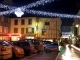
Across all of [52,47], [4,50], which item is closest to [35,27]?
[52,47]

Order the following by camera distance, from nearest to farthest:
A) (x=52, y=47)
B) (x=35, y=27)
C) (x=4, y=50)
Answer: (x=4, y=50) < (x=52, y=47) < (x=35, y=27)

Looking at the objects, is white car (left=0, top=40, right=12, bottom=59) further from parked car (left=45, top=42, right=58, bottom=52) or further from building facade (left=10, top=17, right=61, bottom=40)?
building facade (left=10, top=17, right=61, bottom=40)

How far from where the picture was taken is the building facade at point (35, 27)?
222 ft

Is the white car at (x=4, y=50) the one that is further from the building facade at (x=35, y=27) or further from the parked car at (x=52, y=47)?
the building facade at (x=35, y=27)

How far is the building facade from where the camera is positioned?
67625mm

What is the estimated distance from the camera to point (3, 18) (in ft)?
184

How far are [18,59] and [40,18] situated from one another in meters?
48.8

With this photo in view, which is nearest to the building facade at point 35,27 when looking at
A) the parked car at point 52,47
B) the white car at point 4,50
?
the parked car at point 52,47

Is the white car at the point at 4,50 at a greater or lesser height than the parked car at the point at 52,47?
greater

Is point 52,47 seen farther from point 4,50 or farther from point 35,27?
point 35,27

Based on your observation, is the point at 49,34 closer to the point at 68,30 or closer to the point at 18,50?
the point at 18,50

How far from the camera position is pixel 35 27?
221 feet

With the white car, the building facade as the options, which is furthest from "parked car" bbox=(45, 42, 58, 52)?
the building facade

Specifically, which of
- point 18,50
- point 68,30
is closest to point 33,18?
point 18,50
